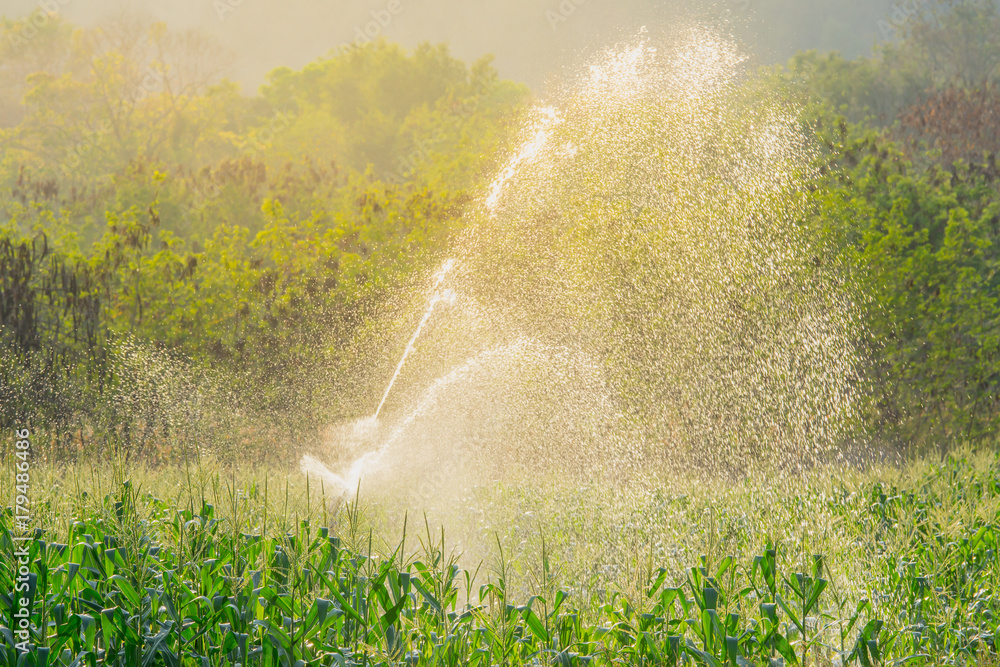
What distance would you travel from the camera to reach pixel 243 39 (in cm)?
9862

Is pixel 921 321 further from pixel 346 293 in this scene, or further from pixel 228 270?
pixel 228 270

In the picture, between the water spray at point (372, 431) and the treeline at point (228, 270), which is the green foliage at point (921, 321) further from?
the treeline at point (228, 270)

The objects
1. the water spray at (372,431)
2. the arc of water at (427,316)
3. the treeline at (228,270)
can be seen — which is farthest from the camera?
the arc of water at (427,316)

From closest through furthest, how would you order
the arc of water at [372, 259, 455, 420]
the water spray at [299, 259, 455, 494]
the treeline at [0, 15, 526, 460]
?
the water spray at [299, 259, 455, 494]
the treeline at [0, 15, 526, 460]
the arc of water at [372, 259, 455, 420]

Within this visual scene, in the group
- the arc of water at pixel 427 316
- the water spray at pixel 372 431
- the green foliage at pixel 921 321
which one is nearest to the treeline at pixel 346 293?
the green foliage at pixel 921 321

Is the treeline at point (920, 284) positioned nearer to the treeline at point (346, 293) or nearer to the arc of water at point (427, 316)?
the treeline at point (346, 293)

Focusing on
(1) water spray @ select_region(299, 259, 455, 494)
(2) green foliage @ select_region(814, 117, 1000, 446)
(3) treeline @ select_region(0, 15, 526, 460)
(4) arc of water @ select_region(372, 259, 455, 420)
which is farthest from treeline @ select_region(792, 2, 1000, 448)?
(3) treeline @ select_region(0, 15, 526, 460)

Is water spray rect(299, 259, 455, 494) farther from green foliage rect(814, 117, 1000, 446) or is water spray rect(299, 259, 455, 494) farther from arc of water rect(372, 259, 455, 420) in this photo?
green foliage rect(814, 117, 1000, 446)

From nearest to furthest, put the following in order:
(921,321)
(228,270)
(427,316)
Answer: (921,321) → (228,270) → (427,316)

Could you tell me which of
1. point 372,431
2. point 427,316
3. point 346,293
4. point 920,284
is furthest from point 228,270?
point 920,284

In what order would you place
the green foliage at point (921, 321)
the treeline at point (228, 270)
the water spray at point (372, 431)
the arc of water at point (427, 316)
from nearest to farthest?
1. the water spray at point (372, 431)
2. the treeline at point (228, 270)
3. the green foliage at point (921, 321)
4. the arc of water at point (427, 316)

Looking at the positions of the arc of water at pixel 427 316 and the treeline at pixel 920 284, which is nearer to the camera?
the treeline at pixel 920 284

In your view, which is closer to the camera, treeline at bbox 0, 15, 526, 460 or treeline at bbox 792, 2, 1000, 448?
treeline at bbox 0, 15, 526, 460

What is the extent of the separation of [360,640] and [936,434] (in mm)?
10621
